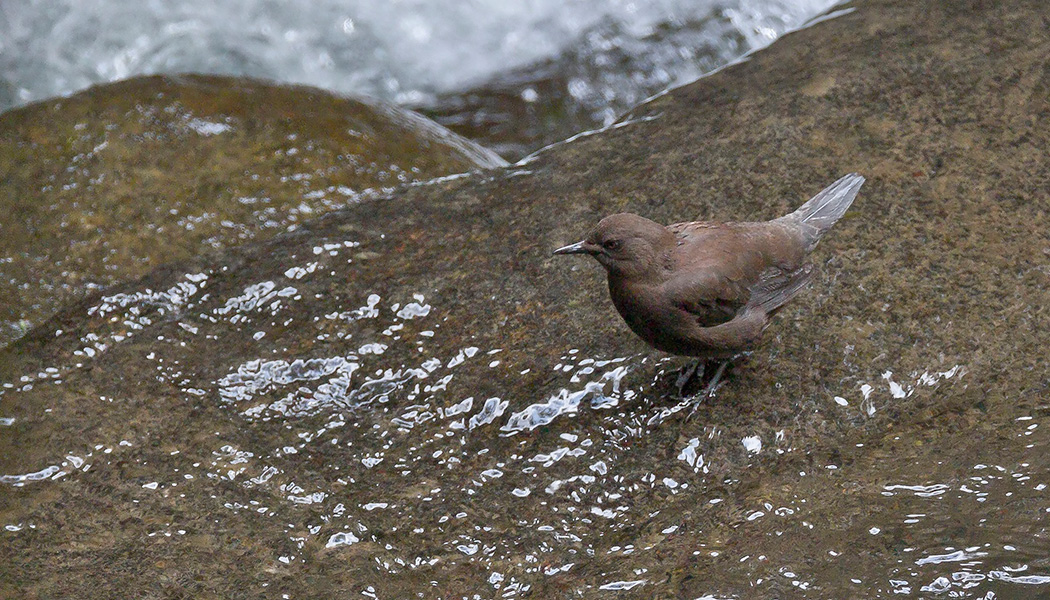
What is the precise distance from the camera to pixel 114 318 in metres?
4.09

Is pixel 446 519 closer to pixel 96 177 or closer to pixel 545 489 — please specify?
pixel 545 489

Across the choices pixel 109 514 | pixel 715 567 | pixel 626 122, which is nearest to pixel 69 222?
pixel 109 514

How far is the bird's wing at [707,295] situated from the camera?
3.17 meters

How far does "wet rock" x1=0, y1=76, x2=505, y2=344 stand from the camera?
15.8 feet

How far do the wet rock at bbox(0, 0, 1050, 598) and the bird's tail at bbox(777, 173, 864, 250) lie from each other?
25 centimetres

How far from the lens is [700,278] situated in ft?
10.5

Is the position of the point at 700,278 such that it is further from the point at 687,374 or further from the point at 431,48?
the point at 431,48

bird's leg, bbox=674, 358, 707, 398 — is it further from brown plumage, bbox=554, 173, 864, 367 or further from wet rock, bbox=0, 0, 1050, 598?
brown plumage, bbox=554, 173, 864, 367

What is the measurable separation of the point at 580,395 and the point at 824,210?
1111 mm

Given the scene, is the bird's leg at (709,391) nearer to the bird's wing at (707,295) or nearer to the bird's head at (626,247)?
the bird's wing at (707,295)

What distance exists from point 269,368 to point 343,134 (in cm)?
203

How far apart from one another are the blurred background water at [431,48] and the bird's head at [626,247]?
403cm

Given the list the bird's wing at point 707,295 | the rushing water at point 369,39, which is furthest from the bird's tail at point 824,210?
the rushing water at point 369,39

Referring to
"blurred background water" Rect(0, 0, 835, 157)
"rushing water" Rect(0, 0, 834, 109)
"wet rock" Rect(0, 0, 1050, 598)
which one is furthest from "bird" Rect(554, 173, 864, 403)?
"rushing water" Rect(0, 0, 834, 109)
